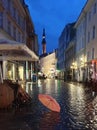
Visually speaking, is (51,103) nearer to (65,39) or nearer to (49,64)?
(65,39)

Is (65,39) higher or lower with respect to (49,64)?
higher

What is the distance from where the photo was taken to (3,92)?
36.3ft

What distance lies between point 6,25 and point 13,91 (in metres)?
21.1

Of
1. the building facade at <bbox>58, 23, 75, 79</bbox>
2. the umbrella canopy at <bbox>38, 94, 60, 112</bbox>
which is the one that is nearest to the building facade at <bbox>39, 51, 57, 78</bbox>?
the building facade at <bbox>58, 23, 75, 79</bbox>

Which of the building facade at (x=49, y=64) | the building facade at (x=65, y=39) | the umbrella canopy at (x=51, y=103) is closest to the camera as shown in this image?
the umbrella canopy at (x=51, y=103)

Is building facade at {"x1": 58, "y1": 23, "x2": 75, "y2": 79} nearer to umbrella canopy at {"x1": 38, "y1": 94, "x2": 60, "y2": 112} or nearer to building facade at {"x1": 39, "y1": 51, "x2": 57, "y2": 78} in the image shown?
building facade at {"x1": 39, "y1": 51, "x2": 57, "y2": 78}

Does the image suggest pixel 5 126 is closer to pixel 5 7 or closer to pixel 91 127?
pixel 91 127

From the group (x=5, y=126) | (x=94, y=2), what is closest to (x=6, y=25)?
(x=94, y=2)

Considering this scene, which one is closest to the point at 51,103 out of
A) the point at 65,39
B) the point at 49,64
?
A: the point at 65,39

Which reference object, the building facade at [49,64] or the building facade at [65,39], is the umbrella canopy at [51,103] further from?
the building facade at [49,64]

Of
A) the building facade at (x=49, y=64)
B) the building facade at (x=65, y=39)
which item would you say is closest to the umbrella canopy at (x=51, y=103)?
the building facade at (x=65, y=39)

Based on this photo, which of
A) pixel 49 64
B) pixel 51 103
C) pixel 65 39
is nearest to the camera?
pixel 51 103

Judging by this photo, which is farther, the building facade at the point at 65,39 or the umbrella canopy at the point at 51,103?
the building facade at the point at 65,39

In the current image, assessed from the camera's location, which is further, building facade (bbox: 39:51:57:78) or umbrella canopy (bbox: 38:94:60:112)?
building facade (bbox: 39:51:57:78)
